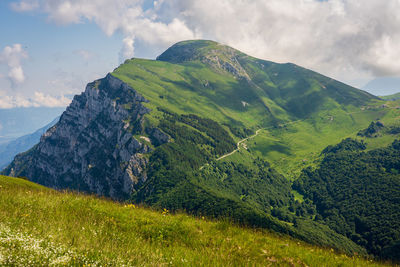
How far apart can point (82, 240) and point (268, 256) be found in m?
7.07

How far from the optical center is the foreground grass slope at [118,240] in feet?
22.1

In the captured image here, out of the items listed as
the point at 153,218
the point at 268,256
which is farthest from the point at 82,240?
the point at 268,256

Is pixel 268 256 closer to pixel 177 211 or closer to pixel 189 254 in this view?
pixel 189 254

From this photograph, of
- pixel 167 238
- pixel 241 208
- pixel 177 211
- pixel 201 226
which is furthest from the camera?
pixel 241 208

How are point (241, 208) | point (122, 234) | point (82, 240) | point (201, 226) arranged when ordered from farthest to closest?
point (241, 208) < point (201, 226) < point (122, 234) < point (82, 240)

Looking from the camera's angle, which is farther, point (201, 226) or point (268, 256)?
point (201, 226)

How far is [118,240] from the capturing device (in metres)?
8.89

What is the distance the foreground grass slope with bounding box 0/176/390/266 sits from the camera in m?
6.73

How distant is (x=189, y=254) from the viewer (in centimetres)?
844

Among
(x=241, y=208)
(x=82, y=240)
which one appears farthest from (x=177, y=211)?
(x=241, y=208)

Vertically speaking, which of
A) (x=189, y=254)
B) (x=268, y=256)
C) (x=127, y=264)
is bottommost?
(x=268, y=256)

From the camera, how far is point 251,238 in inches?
440

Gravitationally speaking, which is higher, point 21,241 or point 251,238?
point 21,241

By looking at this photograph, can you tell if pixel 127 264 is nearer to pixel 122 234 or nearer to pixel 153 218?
pixel 122 234
